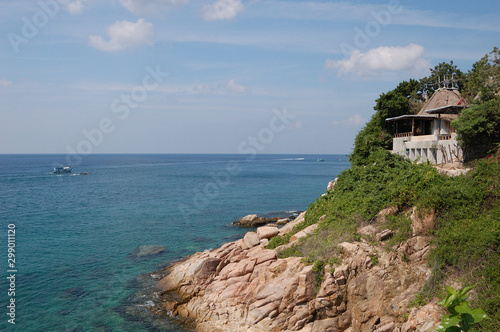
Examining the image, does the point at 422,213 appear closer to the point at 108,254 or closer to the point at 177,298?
the point at 177,298

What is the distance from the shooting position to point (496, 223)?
17.6 meters

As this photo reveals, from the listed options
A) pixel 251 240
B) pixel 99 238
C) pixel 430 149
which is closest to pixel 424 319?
pixel 251 240

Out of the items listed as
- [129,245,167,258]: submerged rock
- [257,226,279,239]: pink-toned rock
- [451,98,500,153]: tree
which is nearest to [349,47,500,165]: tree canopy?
[451,98,500,153]: tree

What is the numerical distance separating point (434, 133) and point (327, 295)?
19.5m

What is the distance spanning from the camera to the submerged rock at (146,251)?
1222 inches

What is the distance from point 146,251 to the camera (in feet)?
105

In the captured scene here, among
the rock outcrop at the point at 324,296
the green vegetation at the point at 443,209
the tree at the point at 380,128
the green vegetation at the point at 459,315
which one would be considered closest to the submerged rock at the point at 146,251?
the rock outcrop at the point at 324,296

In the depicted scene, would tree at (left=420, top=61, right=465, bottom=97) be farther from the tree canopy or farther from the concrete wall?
the concrete wall

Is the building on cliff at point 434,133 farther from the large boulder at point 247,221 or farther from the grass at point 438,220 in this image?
the large boulder at point 247,221

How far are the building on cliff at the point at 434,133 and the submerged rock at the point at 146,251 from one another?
22.9 meters

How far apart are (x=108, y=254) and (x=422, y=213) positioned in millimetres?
24941

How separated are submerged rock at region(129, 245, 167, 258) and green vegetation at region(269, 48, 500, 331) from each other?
471 inches

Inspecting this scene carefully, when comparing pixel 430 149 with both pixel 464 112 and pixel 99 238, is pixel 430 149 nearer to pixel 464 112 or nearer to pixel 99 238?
pixel 464 112

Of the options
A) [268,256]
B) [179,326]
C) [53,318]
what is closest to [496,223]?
[268,256]
